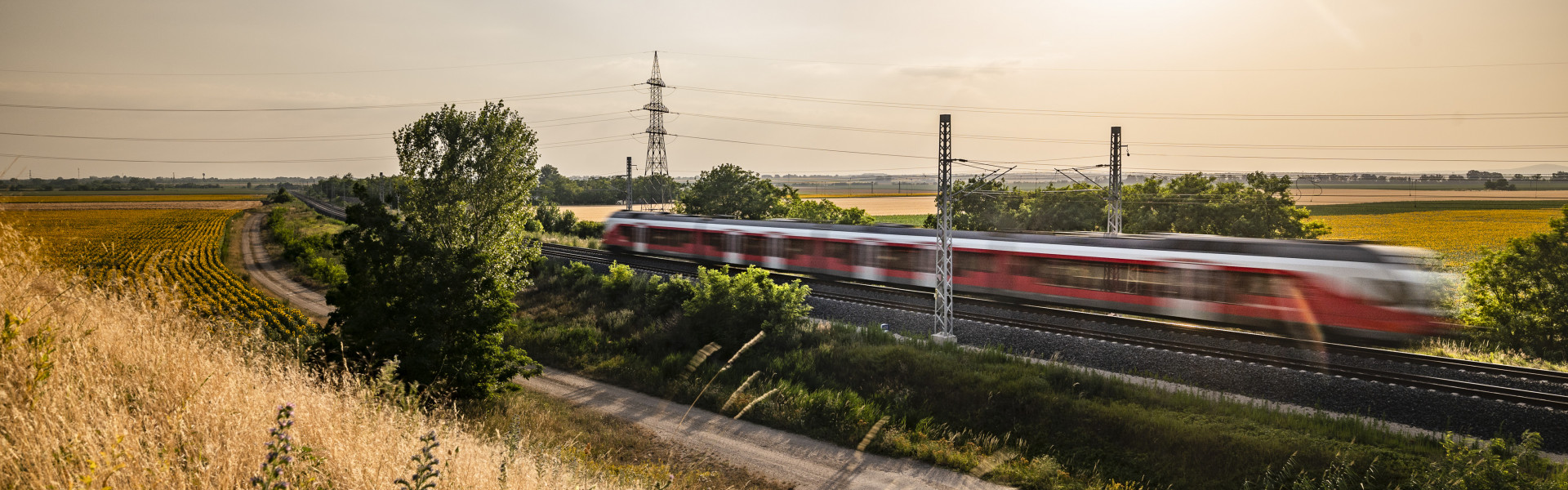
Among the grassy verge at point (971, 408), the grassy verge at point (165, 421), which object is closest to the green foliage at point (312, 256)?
the grassy verge at point (971, 408)

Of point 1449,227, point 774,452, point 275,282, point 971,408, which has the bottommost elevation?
point 774,452

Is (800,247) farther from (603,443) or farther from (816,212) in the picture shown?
(816,212)

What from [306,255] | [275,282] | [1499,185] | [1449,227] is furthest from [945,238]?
[1499,185]

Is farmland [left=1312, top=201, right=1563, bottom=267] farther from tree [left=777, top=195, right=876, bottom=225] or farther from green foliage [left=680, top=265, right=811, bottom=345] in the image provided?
tree [left=777, top=195, right=876, bottom=225]

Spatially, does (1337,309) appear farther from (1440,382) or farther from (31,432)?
(31,432)

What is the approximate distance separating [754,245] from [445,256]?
17.9 m

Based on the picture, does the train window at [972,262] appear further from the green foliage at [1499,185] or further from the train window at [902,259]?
the green foliage at [1499,185]

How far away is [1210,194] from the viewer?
39.4 meters

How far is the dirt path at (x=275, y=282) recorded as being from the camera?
2939 cm

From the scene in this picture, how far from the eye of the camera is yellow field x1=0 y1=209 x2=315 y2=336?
49.5 feet

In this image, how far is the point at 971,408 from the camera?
1583 cm

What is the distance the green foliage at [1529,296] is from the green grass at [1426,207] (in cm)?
3732

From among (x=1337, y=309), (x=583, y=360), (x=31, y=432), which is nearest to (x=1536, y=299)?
(x=1337, y=309)

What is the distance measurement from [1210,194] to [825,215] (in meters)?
28.1
